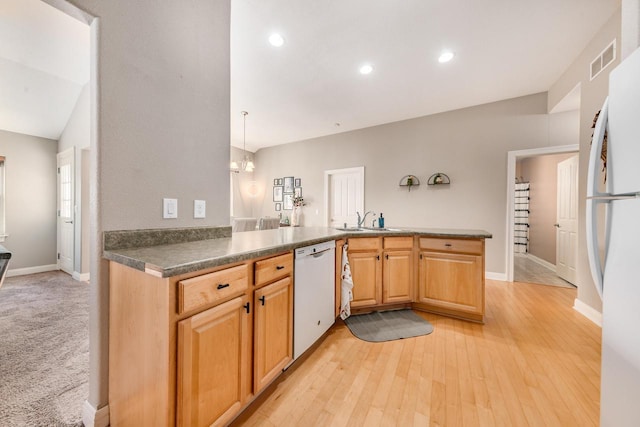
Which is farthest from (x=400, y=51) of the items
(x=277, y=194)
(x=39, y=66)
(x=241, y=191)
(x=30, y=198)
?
(x=30, y=198)

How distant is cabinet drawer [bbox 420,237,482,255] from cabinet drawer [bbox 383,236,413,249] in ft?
0.41

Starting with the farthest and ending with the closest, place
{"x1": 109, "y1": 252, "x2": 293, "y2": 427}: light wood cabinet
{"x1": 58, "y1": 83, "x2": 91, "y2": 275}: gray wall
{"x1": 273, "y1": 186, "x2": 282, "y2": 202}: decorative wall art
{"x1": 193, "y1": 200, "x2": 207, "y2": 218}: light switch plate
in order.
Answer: {"x1": 273, "y1": 186, "x2": 282, "y2": 202}: decorative wall art
{"x1": 58, "y1": 83, "x2": 91, "y2": 275}: gray wall
{"x1": 193, "y1": 200, "x2": 207, "y2": 218}: light switch plate
{"x1": 109, "y1": 252, "x2": 293, "y2": 427}: light wood cabinet

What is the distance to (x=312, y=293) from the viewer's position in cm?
183

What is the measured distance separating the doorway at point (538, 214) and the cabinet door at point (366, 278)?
2.67 m

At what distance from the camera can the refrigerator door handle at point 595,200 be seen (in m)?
0.98

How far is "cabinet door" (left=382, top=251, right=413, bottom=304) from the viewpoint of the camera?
256cm

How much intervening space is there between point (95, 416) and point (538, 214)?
7.74 metres

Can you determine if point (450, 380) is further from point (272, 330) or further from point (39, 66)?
point (39, 66)

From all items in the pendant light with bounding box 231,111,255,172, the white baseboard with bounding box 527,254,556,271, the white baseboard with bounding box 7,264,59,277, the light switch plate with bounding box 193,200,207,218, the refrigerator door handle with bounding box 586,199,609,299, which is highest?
the pendant light with bounding box 231,111,255,172

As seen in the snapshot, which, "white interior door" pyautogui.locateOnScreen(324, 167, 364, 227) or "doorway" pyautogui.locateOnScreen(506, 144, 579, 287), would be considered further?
"white interior door" pyautogui.locateOnScreen(324, 167, 364, 227)

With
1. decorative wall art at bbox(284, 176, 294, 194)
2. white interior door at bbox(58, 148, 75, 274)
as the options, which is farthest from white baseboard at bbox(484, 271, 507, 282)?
white interior door at bbox(58, 148, 75, 274)

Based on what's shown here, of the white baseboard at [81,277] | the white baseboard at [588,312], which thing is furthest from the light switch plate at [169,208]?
the white baseboard at [588,312]

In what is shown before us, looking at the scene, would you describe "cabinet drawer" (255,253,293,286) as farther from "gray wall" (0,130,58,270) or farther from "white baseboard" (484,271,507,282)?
"gray wall" (0,130,58,270)

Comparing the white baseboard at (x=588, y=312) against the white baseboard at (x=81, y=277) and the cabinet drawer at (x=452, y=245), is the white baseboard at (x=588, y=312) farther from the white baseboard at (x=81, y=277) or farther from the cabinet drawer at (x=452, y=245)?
the white baseboard at (x=81, y=277)
